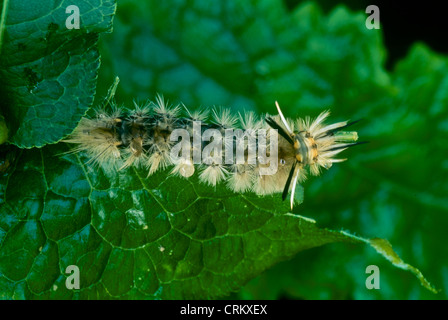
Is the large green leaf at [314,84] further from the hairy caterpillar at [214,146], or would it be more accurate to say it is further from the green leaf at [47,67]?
the green leaf at [47,67]

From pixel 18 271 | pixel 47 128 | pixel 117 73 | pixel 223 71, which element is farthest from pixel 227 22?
pixel 18 271

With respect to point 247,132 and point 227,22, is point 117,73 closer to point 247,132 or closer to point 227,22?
point 227,22

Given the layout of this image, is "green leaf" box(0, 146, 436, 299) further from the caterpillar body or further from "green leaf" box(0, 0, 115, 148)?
"green leaf" box(0, 0, 115, 148)

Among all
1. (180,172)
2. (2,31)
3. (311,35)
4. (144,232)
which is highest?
(311,35)

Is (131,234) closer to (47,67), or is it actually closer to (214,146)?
(214,146)

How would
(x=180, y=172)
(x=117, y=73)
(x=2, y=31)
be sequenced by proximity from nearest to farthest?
(x=2, y=31) → (x=180, y=172) → (x=117, y=73)

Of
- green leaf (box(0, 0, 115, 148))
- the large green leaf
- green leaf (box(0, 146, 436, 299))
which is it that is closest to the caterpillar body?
green leaf (box(0, 146, 436, 299))
